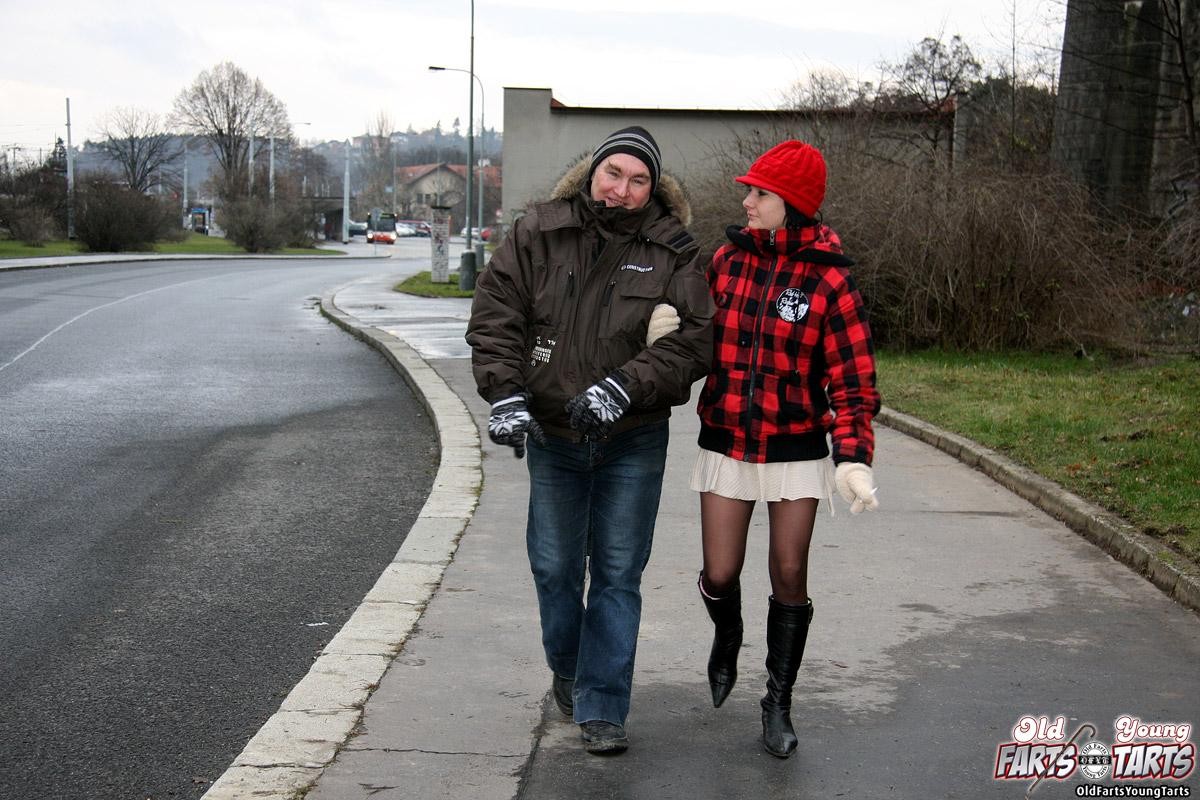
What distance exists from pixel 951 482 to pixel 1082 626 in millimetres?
3027

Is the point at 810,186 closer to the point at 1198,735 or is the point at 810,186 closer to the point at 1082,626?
the point at 1198,735

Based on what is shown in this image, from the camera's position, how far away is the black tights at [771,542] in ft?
13.0

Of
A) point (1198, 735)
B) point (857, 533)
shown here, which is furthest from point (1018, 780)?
point (857, 533)

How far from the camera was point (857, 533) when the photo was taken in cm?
696

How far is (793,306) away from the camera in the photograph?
3.88 metres

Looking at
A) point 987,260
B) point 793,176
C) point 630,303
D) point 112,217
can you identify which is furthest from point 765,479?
point 112,217

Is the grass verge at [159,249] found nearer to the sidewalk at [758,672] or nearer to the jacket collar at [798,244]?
the sidewalk at [758,672]

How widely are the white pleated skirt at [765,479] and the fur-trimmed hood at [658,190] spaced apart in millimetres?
717

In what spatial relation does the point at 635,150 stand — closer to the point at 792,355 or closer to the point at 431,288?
the point at 792,355

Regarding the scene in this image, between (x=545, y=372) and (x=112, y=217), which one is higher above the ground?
(x=545, y=372)

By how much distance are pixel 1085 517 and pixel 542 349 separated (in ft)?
13.5

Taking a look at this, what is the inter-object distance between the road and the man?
1191 mm

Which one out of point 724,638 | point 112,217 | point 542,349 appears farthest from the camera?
point 112,217
